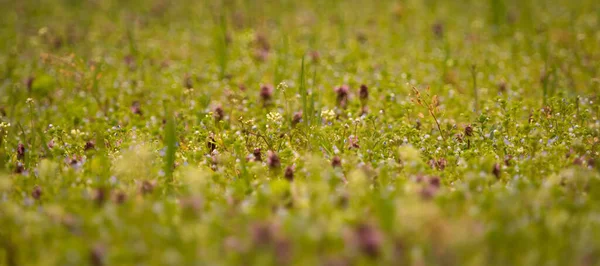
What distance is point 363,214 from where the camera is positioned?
266 centimetres

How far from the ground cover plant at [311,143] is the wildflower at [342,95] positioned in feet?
0.05

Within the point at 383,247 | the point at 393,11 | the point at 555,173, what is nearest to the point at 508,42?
the point at 393,11

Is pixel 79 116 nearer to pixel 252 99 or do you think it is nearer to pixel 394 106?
pixel 252 99

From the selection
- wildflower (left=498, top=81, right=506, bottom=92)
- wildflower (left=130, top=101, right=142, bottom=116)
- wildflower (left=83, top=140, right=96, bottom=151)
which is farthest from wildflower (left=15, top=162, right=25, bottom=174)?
wildflower (left=498, top=81, right=506, bottom=92)

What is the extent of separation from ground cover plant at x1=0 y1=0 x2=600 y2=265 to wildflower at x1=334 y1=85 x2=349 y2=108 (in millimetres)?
16

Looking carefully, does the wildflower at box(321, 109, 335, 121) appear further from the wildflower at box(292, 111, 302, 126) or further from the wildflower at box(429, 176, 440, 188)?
the wildflower at box(429, 176, 440, 188)

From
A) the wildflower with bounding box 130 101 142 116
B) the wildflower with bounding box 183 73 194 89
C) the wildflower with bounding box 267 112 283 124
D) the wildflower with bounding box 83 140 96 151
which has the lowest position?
the wildflower with bounding box 83 140 96 151

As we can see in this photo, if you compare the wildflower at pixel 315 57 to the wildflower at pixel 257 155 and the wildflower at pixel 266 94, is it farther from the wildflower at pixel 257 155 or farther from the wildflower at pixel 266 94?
the wildflower at pixel 257 155

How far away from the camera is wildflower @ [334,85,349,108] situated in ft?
16.8

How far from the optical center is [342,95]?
5148 millimetres

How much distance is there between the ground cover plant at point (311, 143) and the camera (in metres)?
2.38

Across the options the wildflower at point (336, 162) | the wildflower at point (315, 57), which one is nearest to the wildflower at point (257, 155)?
the wildflower at point (336, 162)

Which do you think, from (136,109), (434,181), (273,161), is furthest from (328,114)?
(136,109)

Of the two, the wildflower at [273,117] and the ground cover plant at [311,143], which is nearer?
Result: the ground cover plant at [311,143]
